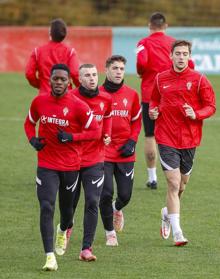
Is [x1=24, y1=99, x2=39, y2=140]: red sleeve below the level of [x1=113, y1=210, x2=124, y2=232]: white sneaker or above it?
above

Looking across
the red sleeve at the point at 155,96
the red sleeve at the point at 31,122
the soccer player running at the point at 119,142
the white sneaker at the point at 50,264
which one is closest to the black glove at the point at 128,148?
the soccer player running at the point at 119,142

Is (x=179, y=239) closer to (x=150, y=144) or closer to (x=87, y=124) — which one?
(x=87, y=124)

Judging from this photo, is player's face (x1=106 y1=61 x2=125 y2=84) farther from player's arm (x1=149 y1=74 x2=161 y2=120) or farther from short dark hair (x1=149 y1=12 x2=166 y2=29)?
short dark hair (x1=149 y1=12 x2=166 y2=29)

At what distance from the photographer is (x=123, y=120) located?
1230 cm

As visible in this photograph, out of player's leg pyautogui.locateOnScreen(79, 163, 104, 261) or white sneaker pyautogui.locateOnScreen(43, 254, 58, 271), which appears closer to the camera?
white sneaker pyautogui.locateOnScreen(43, 254, 58, 271)

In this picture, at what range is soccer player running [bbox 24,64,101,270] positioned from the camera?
35.1 feet

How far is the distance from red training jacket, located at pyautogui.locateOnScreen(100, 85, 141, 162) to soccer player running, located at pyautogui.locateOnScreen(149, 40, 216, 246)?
0.74ft

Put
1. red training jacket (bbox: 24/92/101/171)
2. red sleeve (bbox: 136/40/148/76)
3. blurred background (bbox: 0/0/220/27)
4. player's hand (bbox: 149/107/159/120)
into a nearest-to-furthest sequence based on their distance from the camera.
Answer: red training jacket (bbox: 24/92/101/171), player's hand (bbox: 149/107/159/120), red sleeve (bbox: 136/40/148/76), blurred background (bbox: 0/0/220/27)

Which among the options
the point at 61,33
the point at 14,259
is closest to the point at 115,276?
the point at 14,259

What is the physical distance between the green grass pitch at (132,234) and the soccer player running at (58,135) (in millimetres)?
740

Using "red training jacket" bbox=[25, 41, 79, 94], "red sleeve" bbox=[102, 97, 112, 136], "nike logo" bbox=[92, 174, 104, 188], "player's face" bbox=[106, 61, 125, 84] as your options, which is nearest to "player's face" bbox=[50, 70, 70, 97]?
"red sleeve" bbox=[102, 97, 112, 136]

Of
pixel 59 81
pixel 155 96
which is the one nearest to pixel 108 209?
pixel 155 96

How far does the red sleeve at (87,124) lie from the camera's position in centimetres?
1079

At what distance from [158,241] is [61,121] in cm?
234
